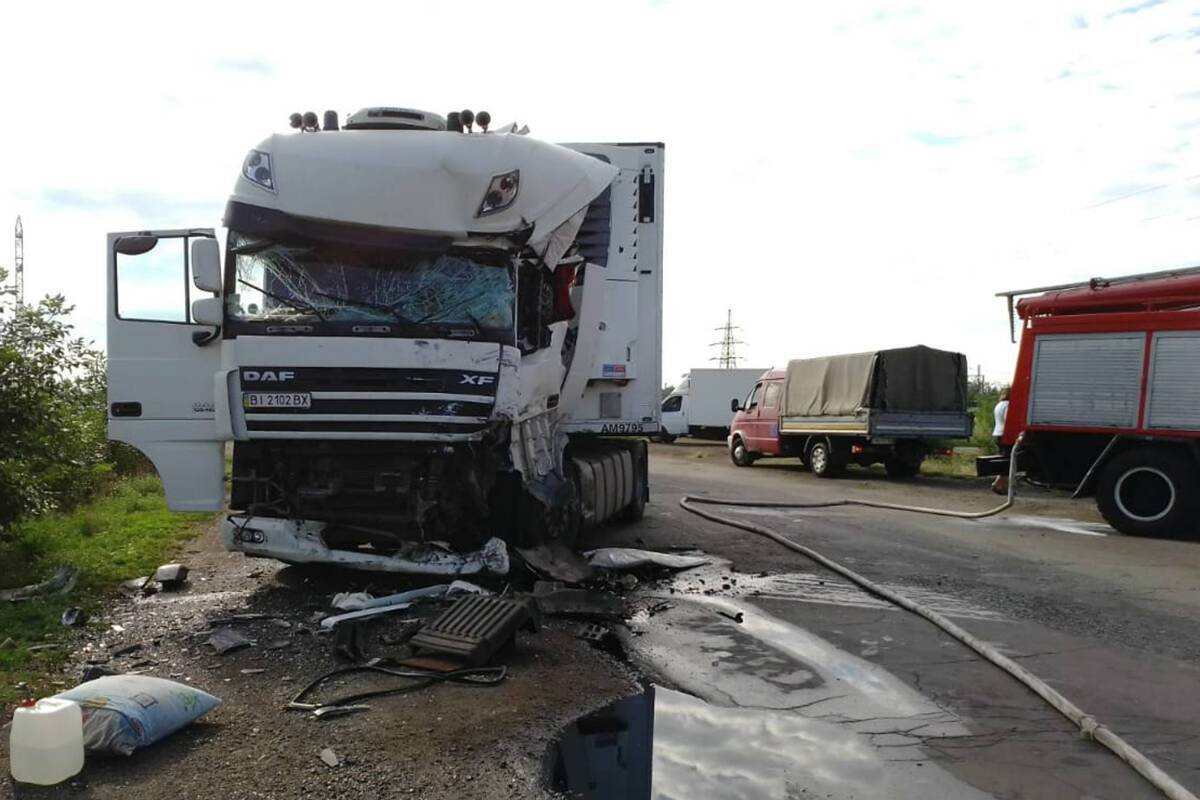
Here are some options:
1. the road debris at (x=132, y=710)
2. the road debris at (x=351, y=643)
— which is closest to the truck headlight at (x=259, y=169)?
the road debris at (x=351, y=643)

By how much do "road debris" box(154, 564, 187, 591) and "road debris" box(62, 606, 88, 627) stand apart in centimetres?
109

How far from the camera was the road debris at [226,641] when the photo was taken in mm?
5469

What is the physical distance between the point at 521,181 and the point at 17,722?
486cm

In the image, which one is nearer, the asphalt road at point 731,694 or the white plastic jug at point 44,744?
the white plastic jug at point 44,744

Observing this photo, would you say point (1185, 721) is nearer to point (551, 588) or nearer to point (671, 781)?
point (671, 781)

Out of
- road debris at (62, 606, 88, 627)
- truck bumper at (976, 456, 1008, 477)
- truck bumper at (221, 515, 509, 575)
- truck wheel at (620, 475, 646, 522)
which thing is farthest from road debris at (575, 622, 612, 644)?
truck bumper at (976, 456, 1008, 477)

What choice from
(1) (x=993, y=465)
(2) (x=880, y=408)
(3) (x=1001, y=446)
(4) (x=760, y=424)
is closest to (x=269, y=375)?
(3) (x=1001, y=446)

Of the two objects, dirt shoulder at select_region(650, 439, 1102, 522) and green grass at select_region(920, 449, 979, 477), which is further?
green grass at select_region(920, 449, 979, 477)

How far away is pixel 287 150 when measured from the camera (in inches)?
266

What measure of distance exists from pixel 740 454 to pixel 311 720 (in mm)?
20011

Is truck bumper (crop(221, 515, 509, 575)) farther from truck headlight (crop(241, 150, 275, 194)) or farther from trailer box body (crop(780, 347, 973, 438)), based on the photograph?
trailer box body (crop(780, 347, 973, 438))

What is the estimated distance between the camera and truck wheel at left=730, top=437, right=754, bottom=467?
2348 cm

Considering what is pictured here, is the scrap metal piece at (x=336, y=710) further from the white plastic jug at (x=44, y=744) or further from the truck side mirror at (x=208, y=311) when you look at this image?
the truck side mirror at (x=208, y=311)

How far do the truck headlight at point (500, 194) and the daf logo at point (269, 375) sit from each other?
1808 millimetres
